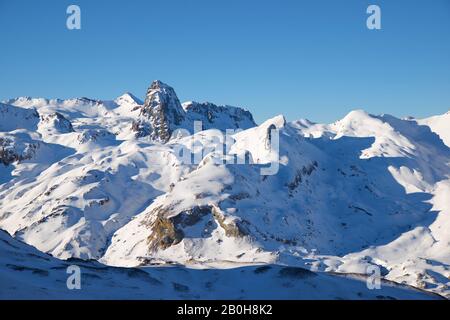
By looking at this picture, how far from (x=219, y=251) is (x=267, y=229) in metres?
21.2

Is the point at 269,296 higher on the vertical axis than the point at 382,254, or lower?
higher

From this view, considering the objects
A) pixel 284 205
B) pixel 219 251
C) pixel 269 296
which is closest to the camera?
pixel 269 296

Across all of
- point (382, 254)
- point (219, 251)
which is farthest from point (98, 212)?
point (382, 254)

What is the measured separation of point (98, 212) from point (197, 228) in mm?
54378

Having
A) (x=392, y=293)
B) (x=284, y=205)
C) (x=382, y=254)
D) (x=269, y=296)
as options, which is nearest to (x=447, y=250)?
(x=382, y=254)

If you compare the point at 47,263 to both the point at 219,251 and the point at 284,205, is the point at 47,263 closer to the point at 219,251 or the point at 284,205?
the point at 219,251

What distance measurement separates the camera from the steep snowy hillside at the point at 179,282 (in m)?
70.1

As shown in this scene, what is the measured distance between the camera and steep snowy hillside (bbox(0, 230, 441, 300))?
70.1 m

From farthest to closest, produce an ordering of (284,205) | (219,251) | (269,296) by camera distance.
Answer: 1. (284,205)
2. (219,251)
3. (269,296)

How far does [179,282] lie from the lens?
84.7 metres

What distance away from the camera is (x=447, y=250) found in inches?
6334
